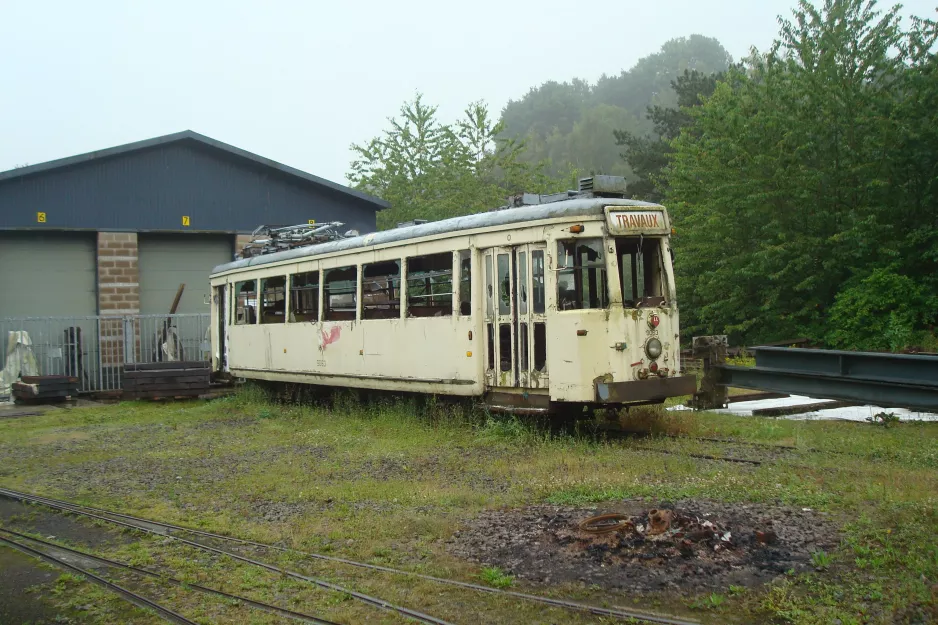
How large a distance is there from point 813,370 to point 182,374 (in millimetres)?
13902

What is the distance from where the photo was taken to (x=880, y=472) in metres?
7.84

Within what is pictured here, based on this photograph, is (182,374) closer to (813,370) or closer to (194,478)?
(194,478)

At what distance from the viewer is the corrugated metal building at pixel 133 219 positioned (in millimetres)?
23656

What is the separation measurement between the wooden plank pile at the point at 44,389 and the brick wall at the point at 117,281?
12.5 ft

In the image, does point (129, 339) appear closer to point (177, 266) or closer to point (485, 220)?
point (177, 266)

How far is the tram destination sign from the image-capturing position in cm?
1084

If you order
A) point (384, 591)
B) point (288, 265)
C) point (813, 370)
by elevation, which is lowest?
point (384, 591)

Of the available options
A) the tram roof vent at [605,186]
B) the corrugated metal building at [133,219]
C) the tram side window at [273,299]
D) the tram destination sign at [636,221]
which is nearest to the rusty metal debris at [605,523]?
the tram destination sign at [636,221]

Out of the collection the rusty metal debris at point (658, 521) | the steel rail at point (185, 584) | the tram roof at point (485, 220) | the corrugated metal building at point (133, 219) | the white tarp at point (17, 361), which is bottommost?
the steel rail at point (185, 584)

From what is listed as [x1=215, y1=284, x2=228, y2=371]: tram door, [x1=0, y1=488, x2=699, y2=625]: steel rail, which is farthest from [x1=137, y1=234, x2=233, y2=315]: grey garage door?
[x1=0, y1=488, x2=699, y2=625]: steel rail

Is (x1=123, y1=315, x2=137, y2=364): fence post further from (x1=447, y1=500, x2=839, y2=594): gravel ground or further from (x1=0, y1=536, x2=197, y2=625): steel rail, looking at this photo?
(x1=447, y1=500, x2=839, y2=594): gravel ground

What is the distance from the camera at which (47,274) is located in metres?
24.2

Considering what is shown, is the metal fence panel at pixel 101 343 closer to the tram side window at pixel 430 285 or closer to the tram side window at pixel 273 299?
the tram side window at pixel 273 299

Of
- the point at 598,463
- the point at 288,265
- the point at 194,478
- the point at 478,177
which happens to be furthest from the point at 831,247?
the point at 478,177
